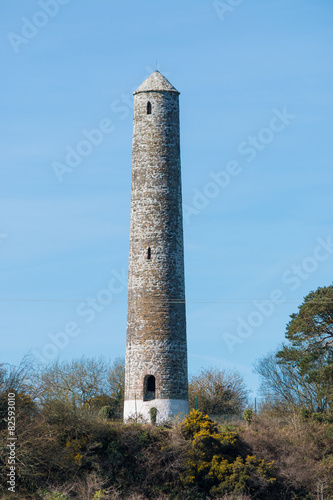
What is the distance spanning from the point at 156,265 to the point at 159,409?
6.39 metres

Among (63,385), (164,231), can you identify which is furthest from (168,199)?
(63,385)

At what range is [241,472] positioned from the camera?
3416 centimetres

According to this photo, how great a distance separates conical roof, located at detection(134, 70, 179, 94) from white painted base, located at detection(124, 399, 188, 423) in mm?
14353

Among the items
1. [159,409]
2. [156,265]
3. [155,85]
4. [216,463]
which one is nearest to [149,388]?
[159,409]

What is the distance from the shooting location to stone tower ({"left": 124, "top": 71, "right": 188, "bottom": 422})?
3956cm

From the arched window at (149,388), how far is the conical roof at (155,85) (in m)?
13.3

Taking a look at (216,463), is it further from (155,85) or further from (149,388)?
(155,85)

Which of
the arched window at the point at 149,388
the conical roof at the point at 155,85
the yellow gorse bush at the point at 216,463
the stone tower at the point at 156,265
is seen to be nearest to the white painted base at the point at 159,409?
the stone tower at the point at 156,265

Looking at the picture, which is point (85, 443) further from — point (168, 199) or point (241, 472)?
point (168, 199)

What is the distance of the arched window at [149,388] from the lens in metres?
39.5

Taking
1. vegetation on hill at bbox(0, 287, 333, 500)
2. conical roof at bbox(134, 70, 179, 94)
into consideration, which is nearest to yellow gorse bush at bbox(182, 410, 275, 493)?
vegetation on hill at bbox(0, 287, 333, 500)

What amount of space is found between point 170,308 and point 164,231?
351cm

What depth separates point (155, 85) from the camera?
138 ft

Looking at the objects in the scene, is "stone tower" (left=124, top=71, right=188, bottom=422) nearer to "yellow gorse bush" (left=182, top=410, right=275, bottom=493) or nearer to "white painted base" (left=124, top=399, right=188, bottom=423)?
"white painted base" (left=124, top=399, right=188, bottom=423)
